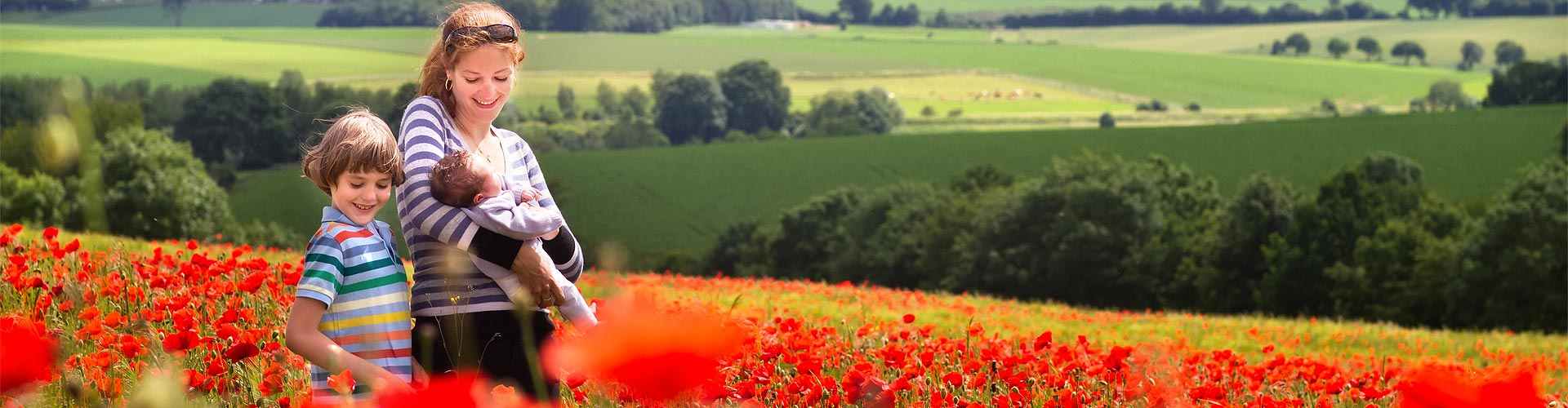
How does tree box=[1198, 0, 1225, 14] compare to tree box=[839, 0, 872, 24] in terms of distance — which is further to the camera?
tree box=[839, 0, 872, 24]

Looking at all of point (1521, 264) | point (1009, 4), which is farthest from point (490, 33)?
Answer: point (1009, 4)

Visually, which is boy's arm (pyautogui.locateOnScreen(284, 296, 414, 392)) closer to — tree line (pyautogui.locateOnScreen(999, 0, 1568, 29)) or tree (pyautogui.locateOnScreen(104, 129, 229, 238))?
tree (pyautogui.locateOnScreen(104, 129, 229, 238))

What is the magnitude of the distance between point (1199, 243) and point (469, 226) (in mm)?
58219

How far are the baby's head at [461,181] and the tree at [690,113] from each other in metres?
91.8

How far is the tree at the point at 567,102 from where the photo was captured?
309ft

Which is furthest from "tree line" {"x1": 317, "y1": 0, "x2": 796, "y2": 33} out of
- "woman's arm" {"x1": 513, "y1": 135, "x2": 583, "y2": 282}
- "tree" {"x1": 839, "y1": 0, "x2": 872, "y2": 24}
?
"woman's arm" {"x1": 513, "y1": 135, "x2": 583, "y2": 282}

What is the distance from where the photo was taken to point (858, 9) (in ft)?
475

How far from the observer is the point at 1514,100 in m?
90.0

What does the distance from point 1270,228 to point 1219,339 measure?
44764mm

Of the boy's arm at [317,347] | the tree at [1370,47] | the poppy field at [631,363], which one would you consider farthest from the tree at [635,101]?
the boy's arm at [317,347]

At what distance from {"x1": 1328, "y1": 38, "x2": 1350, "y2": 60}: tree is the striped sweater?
12474cm

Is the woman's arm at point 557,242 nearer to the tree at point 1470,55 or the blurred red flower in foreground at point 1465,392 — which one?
the blurred red flower in foreground at point 1465,392

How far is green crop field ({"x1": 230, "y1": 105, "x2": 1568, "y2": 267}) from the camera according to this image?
74688 mm

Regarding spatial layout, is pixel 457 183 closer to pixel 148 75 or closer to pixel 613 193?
pixel 613 193
